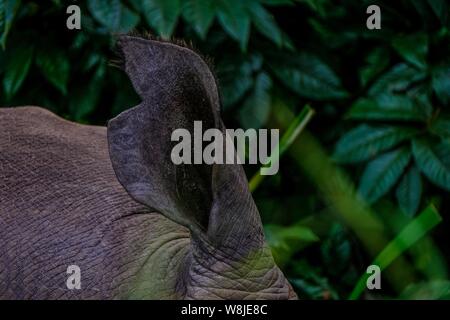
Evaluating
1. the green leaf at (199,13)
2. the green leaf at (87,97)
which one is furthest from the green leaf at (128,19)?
the green leaf at (87,97)

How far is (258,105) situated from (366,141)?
0.33 meters

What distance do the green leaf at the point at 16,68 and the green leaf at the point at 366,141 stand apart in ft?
3.03

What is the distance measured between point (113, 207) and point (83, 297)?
0.16m

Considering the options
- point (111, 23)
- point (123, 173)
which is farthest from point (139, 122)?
point (111, 23)

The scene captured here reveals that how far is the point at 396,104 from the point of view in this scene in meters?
2.67

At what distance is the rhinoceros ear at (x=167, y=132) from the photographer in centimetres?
109

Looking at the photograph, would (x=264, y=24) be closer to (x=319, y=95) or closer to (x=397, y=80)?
(x=319, y=95)

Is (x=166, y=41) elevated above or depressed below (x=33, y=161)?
above

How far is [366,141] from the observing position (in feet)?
8.85

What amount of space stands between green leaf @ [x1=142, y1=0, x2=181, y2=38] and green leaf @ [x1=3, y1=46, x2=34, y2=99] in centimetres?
38

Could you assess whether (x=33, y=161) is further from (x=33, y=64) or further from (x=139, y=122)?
(x=33, y=64)

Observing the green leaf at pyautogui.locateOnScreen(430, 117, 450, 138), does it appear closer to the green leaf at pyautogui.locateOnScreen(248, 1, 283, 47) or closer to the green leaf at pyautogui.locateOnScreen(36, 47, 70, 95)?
the green leaf at pyautogui.locateOnScreen(248, 1, 283, 47)

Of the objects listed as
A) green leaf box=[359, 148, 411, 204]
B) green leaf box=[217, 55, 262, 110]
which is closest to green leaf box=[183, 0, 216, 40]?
green leaf box=[217, 55, 262, 110]

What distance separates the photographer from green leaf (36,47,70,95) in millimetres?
2543
